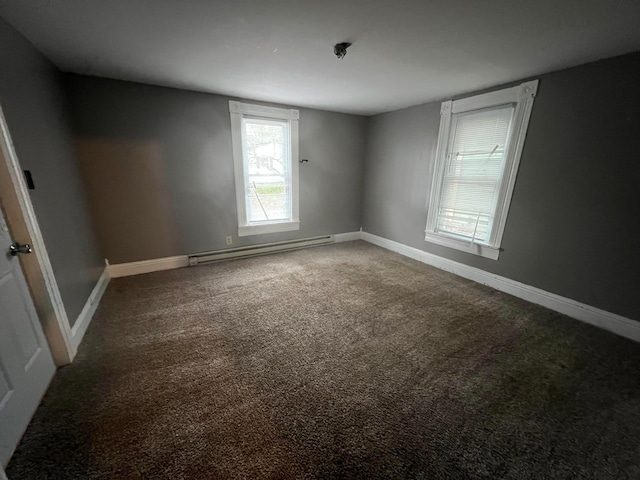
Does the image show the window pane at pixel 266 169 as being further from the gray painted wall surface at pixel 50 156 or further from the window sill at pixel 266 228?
the gray painted wall surface at pixel 50 156

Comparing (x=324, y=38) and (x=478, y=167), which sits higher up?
(x=324, y=38)

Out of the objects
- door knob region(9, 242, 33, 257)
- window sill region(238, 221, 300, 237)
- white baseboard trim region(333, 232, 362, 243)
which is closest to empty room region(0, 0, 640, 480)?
door knob region(9, 242, 33, 257)

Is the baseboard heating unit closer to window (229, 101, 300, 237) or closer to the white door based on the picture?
window (229, 101, 300, 237)

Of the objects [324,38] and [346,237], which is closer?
[324,38]

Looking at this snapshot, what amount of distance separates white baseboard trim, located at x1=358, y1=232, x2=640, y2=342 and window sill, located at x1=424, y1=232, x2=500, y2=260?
21cm

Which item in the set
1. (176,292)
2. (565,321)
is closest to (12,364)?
(176,292)

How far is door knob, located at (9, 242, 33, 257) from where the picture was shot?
1381 mm

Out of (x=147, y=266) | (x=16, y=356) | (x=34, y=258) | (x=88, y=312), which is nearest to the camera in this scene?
(x=16, y=356)

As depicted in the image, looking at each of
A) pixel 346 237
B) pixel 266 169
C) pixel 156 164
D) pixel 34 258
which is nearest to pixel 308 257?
pixel 346 237

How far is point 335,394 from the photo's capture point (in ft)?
4.92

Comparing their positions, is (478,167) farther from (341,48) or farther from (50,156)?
(50,156)

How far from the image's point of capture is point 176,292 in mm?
2686

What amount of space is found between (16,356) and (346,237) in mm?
4118

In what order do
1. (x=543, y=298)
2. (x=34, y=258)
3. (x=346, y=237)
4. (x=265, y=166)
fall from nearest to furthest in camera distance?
(x=34, y=258)
(x=543, y=298)
(x=265, y=166)
(x=346, y=237)
